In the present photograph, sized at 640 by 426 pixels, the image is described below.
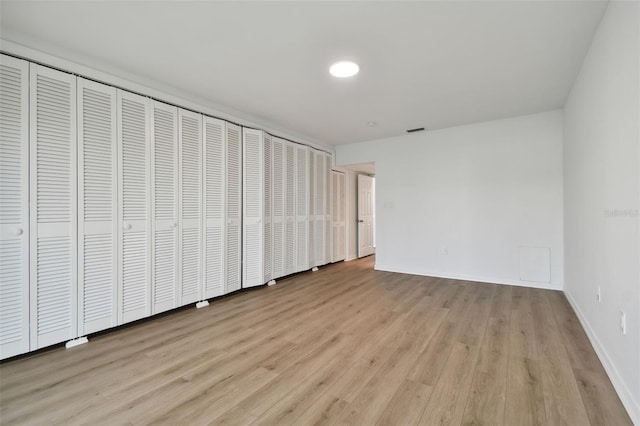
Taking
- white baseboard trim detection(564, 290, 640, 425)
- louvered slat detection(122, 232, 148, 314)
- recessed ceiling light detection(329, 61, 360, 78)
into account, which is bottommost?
white baseboard trim detection(564, 290, 640, 425)

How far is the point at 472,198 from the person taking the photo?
4.35 metres

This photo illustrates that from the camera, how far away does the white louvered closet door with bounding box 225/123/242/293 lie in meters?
3.57

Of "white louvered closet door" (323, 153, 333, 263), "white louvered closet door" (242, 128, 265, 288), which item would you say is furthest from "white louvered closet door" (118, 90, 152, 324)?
"white louvered closet door" (323, 153, 333, 263)

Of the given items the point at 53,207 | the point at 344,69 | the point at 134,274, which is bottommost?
the point at 134,274

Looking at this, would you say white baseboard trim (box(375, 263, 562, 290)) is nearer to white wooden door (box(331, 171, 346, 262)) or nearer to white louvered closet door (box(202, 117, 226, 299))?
white wooden door (box(331, 171, 346, 262))

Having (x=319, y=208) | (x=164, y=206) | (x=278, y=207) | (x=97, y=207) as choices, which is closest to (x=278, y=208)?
(x=278, y=207)

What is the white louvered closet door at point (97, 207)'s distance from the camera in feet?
7.79

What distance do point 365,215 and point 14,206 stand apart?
5865 mm

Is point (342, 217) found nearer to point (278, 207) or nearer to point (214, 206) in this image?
point (278, 207)

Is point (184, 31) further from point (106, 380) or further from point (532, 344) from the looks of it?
point (532, 344)

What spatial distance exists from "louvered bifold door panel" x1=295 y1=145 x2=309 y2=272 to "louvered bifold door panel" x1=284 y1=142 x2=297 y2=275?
0.28 feet

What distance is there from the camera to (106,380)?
183 cm

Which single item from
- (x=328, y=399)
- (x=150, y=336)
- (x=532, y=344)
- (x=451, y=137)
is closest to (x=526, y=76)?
(x=451, y=137)

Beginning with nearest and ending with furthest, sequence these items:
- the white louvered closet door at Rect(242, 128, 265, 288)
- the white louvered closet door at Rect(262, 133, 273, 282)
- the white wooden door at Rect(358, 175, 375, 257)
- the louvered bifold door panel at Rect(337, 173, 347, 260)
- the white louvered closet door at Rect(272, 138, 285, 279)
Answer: the white louvered closet door at Rect(242, 128, 265, 288)
the white louvered closet door at Rect(262, 133, 273, 282)
the white louvered closet door at Rect(272, 138, 285, 279)
the louvered bifold door panel at Rect(337, 173, 347, 260)
the white wooden door at Rect(358, 175, 375, 257)
